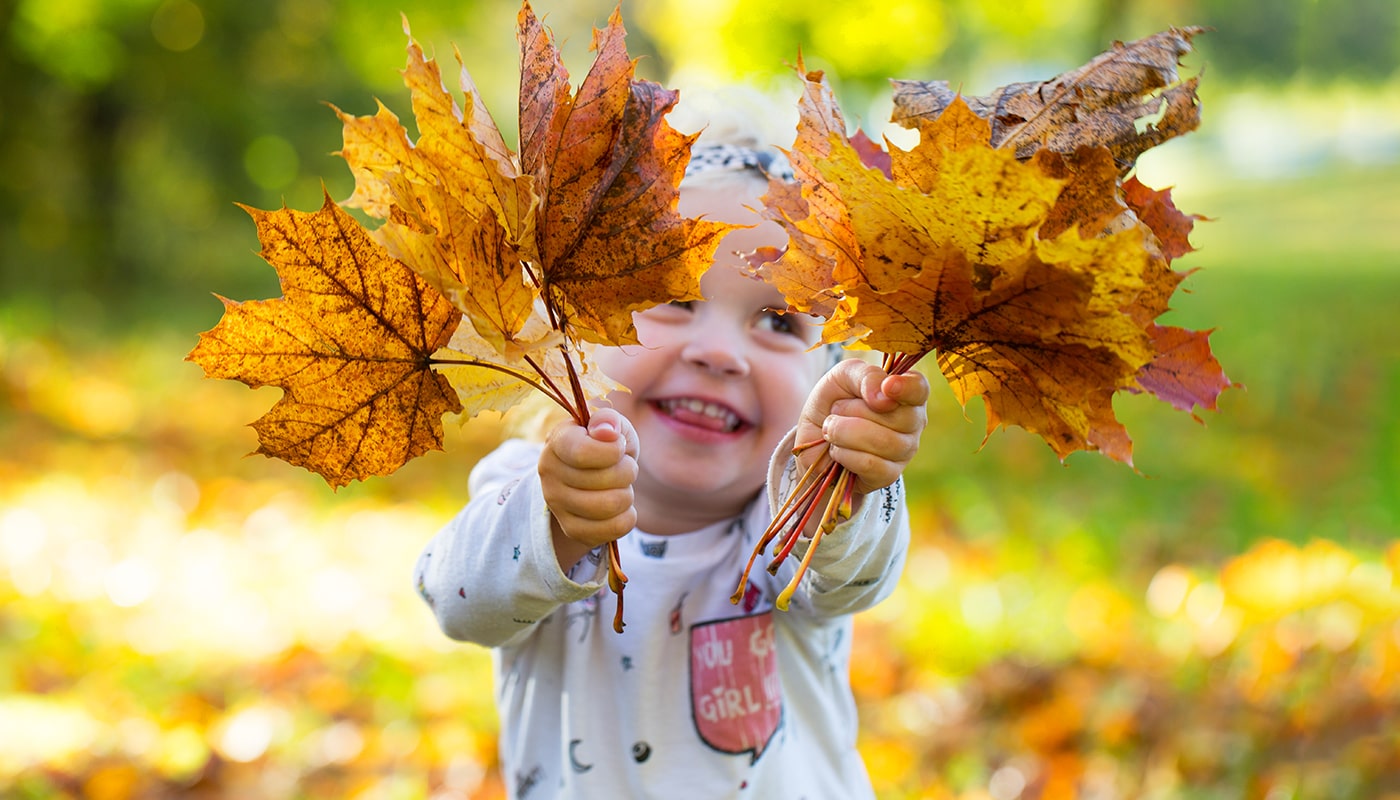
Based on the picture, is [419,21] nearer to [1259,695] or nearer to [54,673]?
[54,673]

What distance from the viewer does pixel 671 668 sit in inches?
56.7

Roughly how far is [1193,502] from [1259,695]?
1.93 m

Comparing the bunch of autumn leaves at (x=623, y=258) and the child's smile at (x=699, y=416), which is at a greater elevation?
the child's smile at (x=699, y=416)

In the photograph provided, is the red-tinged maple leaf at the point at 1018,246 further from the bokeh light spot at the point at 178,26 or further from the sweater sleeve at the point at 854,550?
the bokeh light spot at the point at 178,26

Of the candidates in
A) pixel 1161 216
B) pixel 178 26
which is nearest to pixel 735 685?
pixel 1161 216

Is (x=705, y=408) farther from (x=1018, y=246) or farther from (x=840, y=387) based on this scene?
(x=1018, y=246)

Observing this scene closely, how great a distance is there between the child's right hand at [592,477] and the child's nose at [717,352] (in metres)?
0.39

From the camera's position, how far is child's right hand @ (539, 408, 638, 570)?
940 millimetres

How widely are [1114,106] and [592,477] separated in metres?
0.53

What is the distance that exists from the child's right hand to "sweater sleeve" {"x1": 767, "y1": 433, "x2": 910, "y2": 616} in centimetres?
22

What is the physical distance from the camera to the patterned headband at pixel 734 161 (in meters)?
1.45

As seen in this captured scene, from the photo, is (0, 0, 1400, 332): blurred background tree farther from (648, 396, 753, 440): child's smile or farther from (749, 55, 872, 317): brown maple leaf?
(749, 55, 872, 317): brown maple leaf

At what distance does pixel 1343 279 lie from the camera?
8.08 meters

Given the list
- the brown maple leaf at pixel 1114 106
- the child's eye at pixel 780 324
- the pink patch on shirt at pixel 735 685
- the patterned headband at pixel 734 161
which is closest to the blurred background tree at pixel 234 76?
the patterned headband at pixel 734 161
